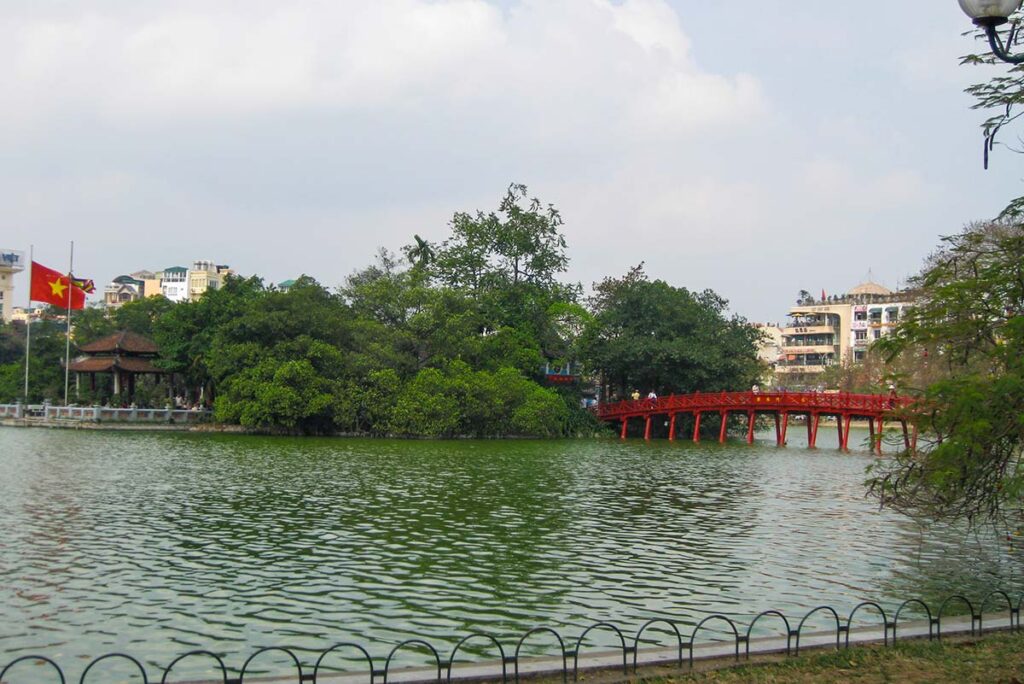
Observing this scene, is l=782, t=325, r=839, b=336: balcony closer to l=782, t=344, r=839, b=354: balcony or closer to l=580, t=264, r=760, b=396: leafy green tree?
l=782, t=344, r=839, b=354: balcony

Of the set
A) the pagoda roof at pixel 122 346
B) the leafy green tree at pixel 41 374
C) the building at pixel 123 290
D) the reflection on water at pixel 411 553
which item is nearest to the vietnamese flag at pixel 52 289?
the pagoda roof at pixel 122 346

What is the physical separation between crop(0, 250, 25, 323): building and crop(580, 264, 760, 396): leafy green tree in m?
103

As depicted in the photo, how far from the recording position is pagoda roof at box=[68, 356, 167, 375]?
189 feet

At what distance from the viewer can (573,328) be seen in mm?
60125

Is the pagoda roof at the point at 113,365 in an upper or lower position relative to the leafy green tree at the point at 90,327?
lower

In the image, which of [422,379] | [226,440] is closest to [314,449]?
[226,440]

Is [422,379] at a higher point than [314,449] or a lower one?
higher

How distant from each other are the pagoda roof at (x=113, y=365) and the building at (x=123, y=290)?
353 feet

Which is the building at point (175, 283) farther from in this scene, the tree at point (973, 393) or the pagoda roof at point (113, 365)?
the tree at point (973, 393)

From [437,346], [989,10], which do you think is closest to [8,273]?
[437,346]

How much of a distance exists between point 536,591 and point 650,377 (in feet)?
161

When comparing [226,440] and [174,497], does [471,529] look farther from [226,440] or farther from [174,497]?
[226,440]

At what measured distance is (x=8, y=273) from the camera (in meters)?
138

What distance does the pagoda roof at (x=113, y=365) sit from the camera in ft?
189
